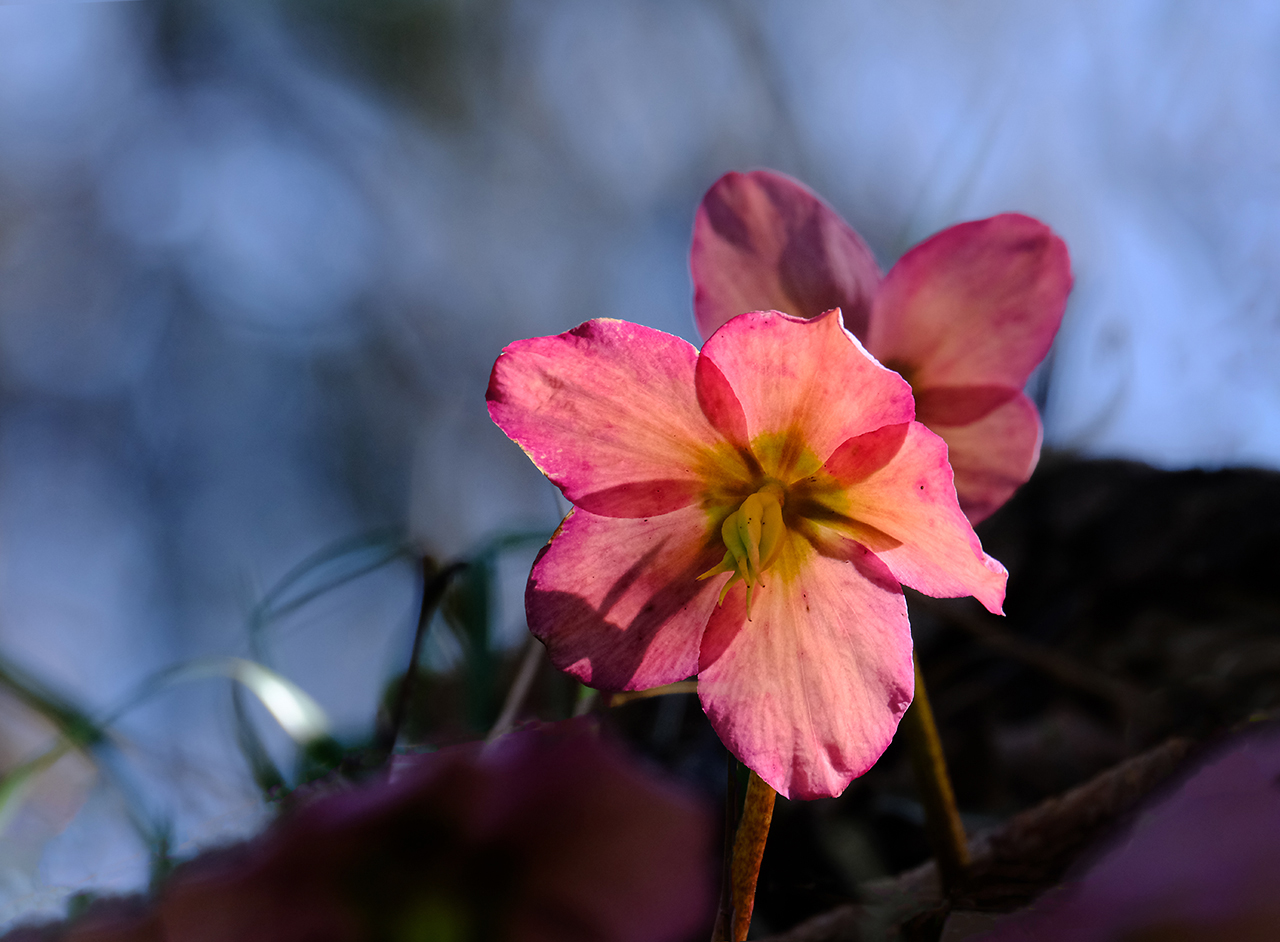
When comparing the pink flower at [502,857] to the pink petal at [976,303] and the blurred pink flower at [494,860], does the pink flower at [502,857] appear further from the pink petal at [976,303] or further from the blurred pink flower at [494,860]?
the pink petal at [976,303]

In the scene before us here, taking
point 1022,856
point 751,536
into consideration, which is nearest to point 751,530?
point 751,536

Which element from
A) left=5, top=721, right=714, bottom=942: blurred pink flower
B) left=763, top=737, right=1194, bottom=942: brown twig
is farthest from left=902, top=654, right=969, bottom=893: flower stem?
left=5, top=721, right=714, bottom=942: blurred pink flower

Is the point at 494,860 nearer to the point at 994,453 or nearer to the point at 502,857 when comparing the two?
the point at 502,857

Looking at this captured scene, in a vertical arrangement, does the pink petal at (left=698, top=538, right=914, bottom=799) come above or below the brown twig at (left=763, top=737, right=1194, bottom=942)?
above

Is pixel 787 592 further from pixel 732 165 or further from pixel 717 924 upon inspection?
pixel 732 165

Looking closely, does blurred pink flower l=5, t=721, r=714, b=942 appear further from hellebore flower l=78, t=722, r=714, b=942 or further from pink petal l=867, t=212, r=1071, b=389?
pink petal l=867, t=212, r=1071, b=389

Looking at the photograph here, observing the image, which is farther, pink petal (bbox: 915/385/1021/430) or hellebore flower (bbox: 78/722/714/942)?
pink petal (bbox: 915/385/1021/430)

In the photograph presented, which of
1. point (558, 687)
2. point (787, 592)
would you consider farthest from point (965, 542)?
point (558, 687)
